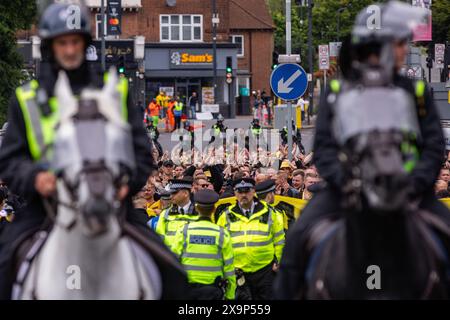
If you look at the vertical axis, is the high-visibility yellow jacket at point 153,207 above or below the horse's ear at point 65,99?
below

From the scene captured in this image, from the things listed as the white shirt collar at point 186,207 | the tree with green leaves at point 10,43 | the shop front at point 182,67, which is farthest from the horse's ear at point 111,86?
the shop front at point 182,67

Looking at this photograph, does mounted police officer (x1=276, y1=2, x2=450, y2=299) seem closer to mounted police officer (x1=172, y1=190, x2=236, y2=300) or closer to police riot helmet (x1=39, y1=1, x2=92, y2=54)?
police riot helmet (x1=39, y1=1, x2=92, y2=54)

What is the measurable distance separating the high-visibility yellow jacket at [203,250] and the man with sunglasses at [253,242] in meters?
1.42

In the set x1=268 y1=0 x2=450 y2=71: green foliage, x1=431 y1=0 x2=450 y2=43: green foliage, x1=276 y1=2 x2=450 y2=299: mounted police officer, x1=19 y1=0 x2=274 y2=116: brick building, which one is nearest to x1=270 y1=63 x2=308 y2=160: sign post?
x1=268 y1=0 x2=450 y2=71: green foliage

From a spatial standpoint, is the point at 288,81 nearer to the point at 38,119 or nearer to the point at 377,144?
the point at 38,119

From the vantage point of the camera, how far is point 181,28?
8181 centimetres

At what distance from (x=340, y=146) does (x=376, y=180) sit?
62 centimetres

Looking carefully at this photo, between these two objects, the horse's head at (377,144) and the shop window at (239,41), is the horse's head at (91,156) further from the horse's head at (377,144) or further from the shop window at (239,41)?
the shop window at (239,41)

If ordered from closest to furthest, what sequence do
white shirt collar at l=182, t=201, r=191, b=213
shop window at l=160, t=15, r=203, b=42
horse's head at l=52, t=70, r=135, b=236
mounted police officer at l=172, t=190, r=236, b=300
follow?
1. horse's head at l=52, t=70, r=135, b=236
2. mounted police officer at l=172, t=190, r=236, b=300
3. white shirt collar at l=182, t=201, r=191, b=213
4. shop window at l=160, t=15, r=203, b=42

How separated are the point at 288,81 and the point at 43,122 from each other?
1497 centimetres

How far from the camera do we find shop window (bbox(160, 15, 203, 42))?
267 feet

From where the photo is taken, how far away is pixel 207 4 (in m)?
82.1

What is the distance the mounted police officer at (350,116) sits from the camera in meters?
6.84

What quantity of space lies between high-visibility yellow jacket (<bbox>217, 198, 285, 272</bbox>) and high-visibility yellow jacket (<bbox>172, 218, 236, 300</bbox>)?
4.64 ft
